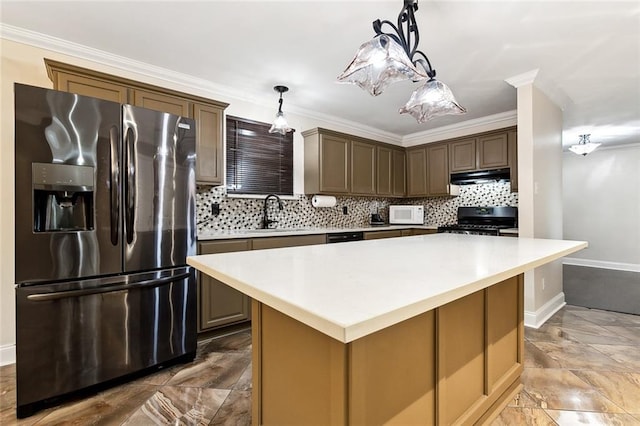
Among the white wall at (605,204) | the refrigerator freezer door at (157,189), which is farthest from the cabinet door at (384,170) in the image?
the white wall at (605,204)

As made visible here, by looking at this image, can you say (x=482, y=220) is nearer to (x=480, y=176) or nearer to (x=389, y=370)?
(x=480, y=176)

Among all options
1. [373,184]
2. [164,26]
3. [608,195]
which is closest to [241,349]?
[164,26]

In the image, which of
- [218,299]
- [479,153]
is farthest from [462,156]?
[218,299]

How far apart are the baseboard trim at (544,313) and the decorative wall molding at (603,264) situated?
3.34m

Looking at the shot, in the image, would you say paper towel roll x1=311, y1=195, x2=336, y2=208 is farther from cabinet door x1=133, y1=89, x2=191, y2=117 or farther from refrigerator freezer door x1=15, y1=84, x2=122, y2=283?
refrigerator freezer door x1=15, y1=84, x2=122, y2=283

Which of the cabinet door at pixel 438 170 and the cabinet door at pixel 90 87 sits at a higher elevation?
the cabinet door at pixel 90 87

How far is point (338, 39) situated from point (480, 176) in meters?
2.91

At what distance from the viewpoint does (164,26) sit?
2.20 meters

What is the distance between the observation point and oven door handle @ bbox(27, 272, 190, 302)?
1.74 metres

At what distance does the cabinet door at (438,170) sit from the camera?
4594 millimetres

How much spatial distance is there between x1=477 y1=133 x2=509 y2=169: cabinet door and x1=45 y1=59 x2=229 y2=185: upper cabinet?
3360 mm

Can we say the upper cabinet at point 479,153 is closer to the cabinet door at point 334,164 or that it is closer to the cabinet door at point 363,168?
the cabinet door at point 363,168

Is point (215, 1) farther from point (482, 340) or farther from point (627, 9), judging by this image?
point (627, 9)

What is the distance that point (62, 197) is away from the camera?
1835 millimetres
